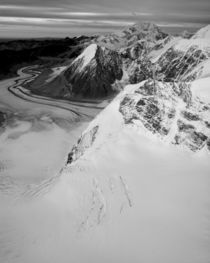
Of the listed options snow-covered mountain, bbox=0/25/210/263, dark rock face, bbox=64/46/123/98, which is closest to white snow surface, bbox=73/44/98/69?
dark rock face, bbox=64/46/123/98

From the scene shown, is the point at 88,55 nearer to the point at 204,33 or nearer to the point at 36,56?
the point at 204,33

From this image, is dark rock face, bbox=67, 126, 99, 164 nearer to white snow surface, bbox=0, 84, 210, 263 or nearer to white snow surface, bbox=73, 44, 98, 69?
white snow surface, bbox=0, 84, 210, 263

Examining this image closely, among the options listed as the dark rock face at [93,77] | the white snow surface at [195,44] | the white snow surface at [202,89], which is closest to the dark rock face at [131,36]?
the dark rock face at [93,77]

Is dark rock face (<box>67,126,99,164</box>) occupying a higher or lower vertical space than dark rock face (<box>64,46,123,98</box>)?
higher

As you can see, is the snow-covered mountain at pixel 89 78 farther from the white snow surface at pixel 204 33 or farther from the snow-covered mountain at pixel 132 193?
the snow-covered mountain at pixel 132 193

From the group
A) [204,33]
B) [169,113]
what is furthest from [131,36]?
[169,113]

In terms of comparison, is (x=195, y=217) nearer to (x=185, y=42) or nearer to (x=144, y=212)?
(x=144, y=212)

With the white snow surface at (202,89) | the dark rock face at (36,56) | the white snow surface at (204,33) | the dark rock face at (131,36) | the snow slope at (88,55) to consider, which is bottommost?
the dark rock face at (36,56)
